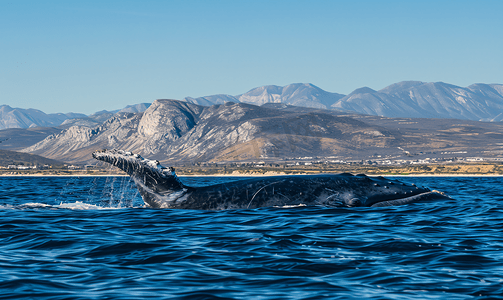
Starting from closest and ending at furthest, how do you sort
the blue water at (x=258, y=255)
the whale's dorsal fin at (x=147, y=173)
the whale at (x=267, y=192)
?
the blue water at (x=258, y=255) < the whale's dorsal fin at (x=147, y=173) < the whale at (x=267, y=192)

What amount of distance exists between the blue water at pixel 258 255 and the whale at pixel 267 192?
1.40 feet

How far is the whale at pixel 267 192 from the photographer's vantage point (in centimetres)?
1434

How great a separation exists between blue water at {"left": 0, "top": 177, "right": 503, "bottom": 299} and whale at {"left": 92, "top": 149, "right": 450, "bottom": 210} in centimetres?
43

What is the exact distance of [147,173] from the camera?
14.3 metres

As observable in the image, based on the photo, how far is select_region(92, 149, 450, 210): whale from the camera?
14.3m

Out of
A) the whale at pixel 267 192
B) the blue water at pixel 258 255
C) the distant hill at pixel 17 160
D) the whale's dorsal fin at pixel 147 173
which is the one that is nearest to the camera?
the blue water at pixel 258 255

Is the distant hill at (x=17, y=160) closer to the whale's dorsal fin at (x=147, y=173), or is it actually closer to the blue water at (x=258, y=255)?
the whale's dorsal fin at (x=147, y=173)

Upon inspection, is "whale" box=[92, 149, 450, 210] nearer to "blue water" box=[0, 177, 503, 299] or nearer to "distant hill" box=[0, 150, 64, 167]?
"blue water" box=[0, 177, 503, 299]

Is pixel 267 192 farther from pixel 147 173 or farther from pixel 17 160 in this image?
pixel 17 160

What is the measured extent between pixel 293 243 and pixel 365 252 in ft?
4.93

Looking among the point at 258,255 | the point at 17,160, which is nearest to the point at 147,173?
the point at 258,255

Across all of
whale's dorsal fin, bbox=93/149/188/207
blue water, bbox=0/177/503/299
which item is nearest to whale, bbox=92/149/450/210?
whale's dorsal fin, bbox=93/149/188/207

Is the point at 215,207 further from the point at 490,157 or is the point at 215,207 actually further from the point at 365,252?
the point at 490,157

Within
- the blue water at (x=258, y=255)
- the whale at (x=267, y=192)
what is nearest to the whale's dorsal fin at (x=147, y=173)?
the whale at (x=267, y=192)
